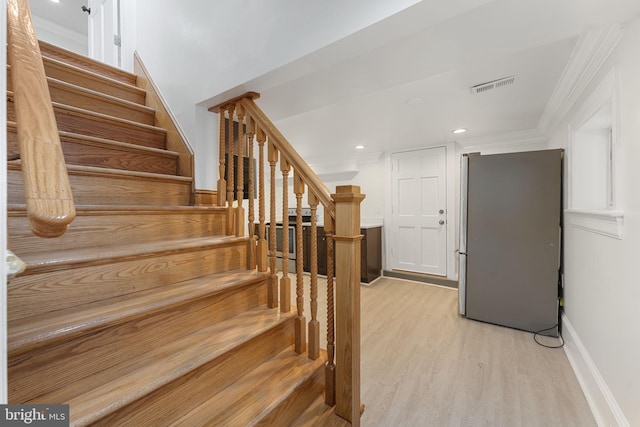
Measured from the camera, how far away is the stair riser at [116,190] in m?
1.17

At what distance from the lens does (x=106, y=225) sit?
124 centimetres

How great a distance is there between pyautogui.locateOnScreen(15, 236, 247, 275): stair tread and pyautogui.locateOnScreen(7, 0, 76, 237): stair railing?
68cm

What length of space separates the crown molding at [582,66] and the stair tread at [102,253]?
2260 mm

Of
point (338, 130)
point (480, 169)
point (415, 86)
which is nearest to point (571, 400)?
point (480, 169)

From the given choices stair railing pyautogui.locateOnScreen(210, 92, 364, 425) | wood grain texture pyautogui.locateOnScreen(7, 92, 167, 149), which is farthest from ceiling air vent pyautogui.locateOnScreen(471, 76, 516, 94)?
wood grain texture pyautogui.locateOnScreen(7, 92, 167, 149)

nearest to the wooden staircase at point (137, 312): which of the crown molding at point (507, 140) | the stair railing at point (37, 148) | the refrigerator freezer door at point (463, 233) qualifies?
the stair railing at point (37, 148)

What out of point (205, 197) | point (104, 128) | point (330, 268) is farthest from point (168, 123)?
point (330, 268)

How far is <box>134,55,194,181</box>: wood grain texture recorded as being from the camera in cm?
187

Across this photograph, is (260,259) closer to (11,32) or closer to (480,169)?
(11,32)

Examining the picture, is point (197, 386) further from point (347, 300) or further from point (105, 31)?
point (105, 31)

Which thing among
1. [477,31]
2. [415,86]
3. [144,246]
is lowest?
[144,246]

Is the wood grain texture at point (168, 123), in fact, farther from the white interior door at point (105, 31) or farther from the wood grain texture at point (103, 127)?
the white interior door at point (105, 31)

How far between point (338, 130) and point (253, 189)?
1.92 metres

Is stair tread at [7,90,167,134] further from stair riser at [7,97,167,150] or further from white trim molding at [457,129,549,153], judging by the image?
white trim molding at [457,129,549,153]
